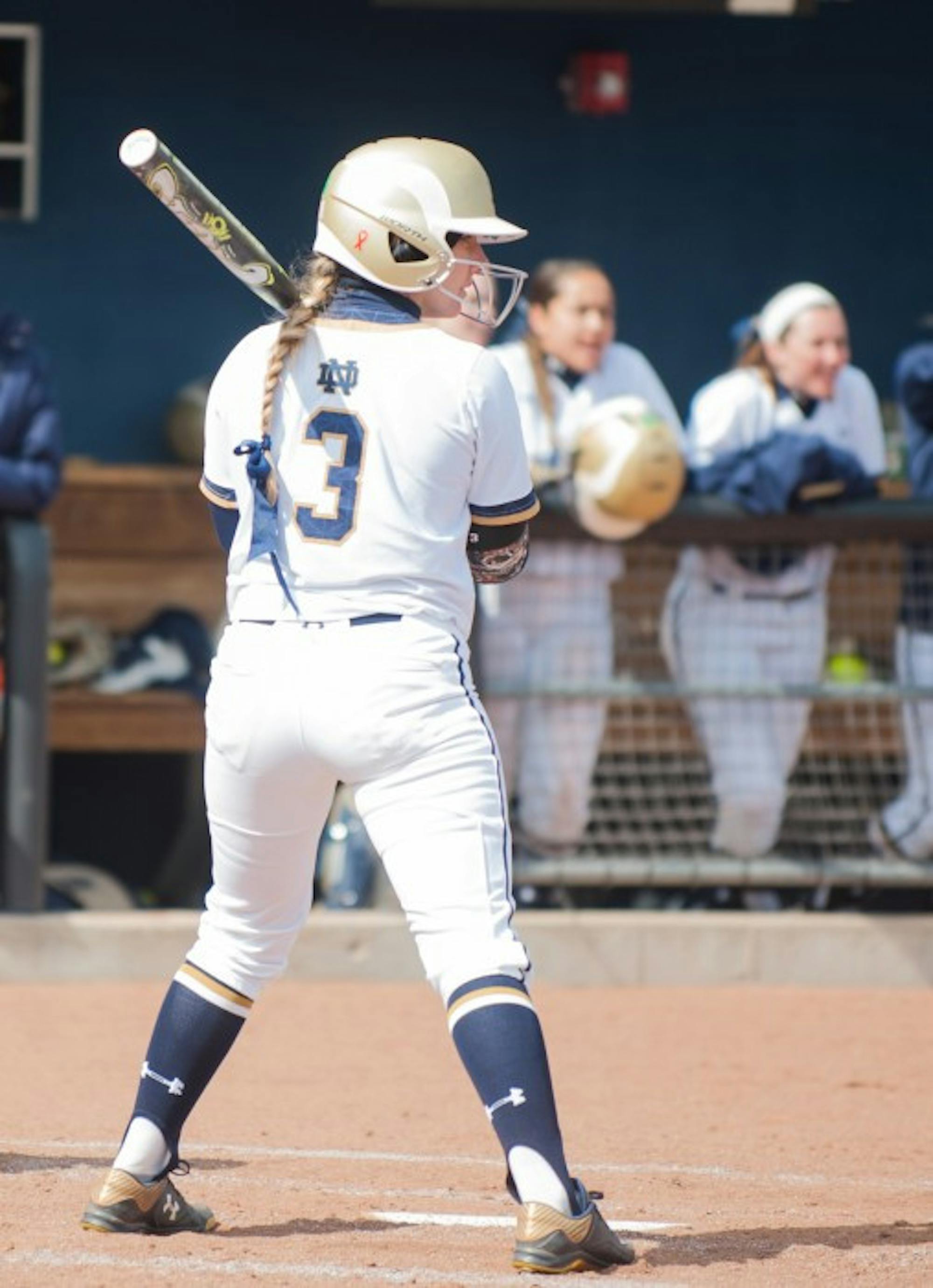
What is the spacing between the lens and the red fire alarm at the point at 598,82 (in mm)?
10250

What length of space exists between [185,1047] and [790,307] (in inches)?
167

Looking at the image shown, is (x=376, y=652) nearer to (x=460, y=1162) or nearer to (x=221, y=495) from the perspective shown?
(x=221, y=495)

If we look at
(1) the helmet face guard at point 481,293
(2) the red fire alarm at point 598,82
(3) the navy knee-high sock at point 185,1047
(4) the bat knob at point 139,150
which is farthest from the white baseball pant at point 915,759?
(4) the bat knob at point 139,150

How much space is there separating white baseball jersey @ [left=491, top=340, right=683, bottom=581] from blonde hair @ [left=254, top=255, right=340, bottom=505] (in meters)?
3.31

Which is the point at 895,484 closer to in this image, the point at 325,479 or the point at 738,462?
the point at 738,462

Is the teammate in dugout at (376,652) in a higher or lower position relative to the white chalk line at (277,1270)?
higher

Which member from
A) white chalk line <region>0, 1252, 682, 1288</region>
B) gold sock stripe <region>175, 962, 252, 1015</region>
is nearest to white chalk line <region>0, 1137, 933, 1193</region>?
gold sock stripe <region>175, 962, 252, 1015</region>

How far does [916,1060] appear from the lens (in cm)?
690

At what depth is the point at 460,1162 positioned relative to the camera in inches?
215

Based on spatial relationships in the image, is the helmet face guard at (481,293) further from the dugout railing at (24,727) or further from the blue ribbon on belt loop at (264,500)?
the dugout railing at (24,727)

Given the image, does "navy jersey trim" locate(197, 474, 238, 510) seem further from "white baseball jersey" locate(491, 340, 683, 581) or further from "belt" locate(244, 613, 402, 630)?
"white baseball jersey" locate(491, 340, 683, 581)

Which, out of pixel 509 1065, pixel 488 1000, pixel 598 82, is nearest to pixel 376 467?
pixel 488 1000

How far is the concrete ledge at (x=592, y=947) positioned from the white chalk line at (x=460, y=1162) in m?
2.15

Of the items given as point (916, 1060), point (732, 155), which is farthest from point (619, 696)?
point (732, 155)
